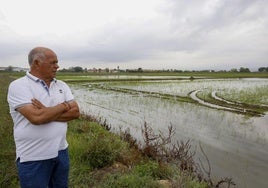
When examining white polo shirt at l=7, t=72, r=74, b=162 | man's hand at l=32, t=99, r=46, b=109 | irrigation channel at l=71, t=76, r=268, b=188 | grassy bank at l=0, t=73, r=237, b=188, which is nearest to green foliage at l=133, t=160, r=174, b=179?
grassy bank at l=0, t=73, r=237, b=188

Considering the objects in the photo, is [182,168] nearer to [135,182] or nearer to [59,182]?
[135,182]

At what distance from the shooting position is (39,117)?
2.16m

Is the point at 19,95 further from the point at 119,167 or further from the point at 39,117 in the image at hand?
the point at 119,167

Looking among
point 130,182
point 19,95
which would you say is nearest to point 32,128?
point 19,95

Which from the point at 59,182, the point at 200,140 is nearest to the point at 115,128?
the point at 200,140

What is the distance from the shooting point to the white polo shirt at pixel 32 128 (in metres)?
2.20

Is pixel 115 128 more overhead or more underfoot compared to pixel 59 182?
more underfoot

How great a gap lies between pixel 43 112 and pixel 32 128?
0.56 ft

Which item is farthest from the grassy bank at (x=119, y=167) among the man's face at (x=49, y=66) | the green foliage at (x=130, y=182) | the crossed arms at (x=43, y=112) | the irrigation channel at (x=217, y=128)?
the man's face at (x=49, y=66)

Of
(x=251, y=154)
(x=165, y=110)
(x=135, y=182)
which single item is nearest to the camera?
(x=135, y=182)

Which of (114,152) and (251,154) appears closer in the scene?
(114,152)

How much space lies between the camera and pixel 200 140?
7.09 metres

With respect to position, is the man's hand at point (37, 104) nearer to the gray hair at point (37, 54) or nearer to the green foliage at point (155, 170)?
the gray hair at point (37, 54)

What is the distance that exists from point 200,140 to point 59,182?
5.14m
